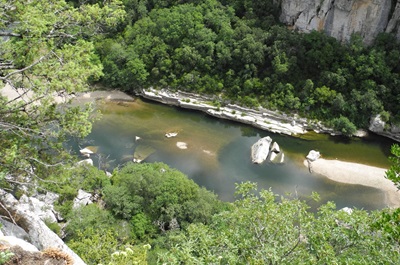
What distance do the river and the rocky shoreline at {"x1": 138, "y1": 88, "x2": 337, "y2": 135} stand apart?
506mm

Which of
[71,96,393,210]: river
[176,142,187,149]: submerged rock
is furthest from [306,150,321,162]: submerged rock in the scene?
[176,142,187,149]: submerged rock

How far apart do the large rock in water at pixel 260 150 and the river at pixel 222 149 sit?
0.50 m

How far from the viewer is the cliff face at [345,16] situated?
3134 centimetres

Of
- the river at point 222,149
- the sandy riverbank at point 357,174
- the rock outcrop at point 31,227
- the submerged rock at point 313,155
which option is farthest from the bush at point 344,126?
the rock outcrop at point 31,227

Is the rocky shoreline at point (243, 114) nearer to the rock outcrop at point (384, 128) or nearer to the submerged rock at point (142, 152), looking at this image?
the rock outcrop at point (384, 128)

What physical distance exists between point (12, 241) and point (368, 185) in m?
24.0

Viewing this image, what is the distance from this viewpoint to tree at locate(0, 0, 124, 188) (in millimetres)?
9344

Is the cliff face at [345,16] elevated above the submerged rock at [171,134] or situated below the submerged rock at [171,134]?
above

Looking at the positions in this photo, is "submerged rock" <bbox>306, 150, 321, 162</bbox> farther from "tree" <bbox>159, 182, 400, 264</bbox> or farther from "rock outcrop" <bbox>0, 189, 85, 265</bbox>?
"rock outcrop" <bbox>0, 189, 85, 265</bbox>

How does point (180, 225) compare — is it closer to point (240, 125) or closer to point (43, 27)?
point (43, 27)

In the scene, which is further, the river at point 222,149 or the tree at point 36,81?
the river at point 222,149

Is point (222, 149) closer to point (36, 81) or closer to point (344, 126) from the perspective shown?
point (344, 126)

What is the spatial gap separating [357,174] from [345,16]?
13.7 meters

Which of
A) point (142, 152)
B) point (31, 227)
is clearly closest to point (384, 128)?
point (142, 152)
